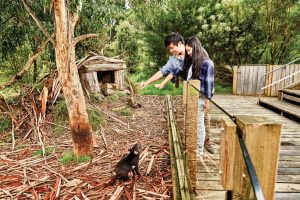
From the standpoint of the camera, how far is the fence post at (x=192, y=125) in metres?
3.22

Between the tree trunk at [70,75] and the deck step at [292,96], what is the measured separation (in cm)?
684

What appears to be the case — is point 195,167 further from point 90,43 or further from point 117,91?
point 90,43

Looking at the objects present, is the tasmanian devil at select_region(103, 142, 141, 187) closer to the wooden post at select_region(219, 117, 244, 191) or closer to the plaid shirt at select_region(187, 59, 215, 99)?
the plaid shirt at select_region(187, 59, 215, 99)

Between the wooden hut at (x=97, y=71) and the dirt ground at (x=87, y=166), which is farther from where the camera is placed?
the wooden hut at (x=97, y=71)

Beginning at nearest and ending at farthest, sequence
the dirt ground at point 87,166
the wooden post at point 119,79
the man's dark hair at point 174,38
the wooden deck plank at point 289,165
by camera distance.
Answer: the wooden deck plank at point 289,165 → the dirt ground at point 87,166 → the man's dark hair at point 174,38 → the wooden post at point 119,79

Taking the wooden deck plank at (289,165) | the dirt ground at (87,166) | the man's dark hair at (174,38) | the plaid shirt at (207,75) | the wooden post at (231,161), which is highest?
the man's dark hair at (174,38)

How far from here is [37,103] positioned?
664cm

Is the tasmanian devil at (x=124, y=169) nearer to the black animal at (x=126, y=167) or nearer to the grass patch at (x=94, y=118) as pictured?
the black animal at (x=126, y=167)

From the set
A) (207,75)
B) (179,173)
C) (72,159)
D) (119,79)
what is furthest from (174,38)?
(119,79)

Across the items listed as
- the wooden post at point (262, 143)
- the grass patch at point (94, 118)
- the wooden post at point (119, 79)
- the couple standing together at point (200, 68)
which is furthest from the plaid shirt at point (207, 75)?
the wooden post at point (119, 79)

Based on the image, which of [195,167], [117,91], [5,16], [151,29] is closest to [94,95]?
[117,91]

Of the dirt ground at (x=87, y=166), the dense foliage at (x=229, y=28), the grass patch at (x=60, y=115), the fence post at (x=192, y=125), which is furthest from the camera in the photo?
the dense foliage at (x=229, y=28)

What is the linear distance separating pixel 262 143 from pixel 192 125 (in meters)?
2.37

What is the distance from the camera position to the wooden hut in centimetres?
830
